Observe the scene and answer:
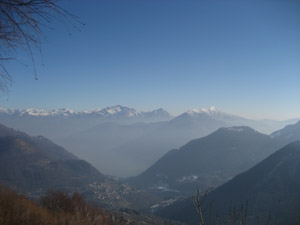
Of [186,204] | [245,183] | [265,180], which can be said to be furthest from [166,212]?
[265,180]

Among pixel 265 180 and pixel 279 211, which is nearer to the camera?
pixel 279 211

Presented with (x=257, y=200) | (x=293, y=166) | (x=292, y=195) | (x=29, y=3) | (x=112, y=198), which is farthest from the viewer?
(x=112, y=198)

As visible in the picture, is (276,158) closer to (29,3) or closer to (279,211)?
(279,211)

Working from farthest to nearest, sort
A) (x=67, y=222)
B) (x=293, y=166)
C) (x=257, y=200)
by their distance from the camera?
(x=293, y=166) < (x=257, y=200) < (x=67, y=222)

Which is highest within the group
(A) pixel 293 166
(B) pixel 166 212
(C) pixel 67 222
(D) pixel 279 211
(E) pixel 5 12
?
(E) pixel 5 12

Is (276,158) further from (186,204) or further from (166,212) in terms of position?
(166,212)

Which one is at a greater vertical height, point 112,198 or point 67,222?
point 67,222

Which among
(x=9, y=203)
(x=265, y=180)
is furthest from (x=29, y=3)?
(x=265, y=180)
